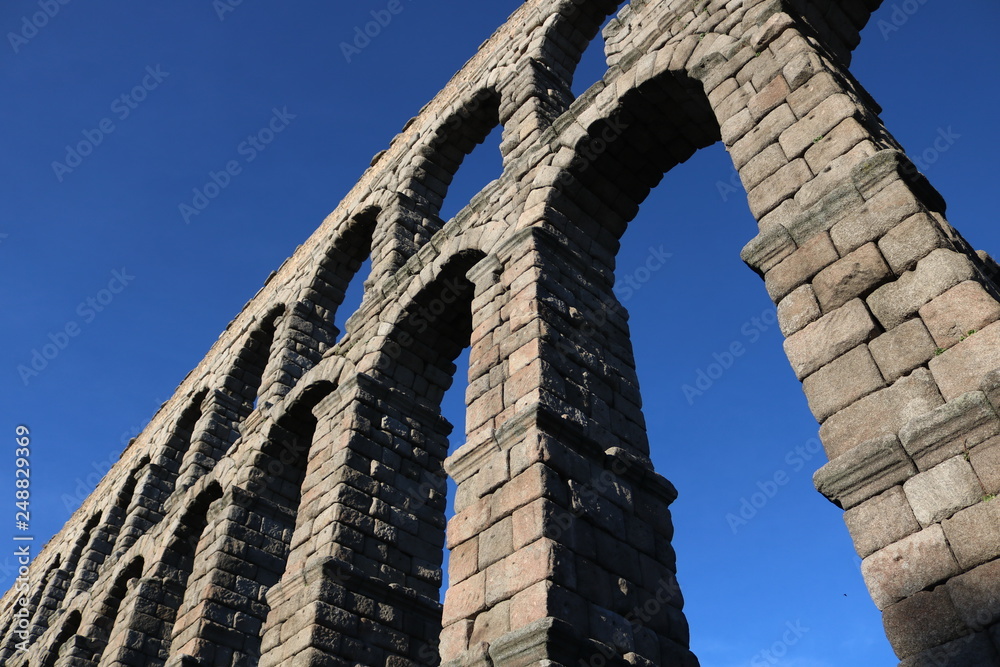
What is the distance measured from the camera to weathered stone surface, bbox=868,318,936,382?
4.01 meters

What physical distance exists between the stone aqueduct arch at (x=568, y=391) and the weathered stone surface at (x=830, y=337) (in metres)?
0.02

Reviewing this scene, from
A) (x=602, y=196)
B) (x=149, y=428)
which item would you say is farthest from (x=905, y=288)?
(x=149, y=428)

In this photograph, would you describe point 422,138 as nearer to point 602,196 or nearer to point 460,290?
point 460,290

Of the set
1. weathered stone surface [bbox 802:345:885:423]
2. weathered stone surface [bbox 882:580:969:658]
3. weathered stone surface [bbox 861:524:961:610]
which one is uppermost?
weathered stone surface [bbox 802:345:885:423]

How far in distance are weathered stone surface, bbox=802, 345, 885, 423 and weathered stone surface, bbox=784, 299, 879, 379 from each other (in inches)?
2.0

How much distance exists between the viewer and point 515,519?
5.14 metres

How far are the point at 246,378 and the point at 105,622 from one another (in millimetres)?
5119

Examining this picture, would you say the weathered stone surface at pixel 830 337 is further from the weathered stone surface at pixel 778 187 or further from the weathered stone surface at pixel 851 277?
the weathered stone surface at pixel 778 187

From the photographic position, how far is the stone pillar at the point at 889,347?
3422 mm

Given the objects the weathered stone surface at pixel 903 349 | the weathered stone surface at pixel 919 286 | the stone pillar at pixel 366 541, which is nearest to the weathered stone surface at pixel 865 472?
the weathered stone surface at pixel 903 349

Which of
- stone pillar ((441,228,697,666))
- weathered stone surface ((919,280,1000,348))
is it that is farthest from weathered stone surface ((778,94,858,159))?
stone pillar ((441,228,697,666))

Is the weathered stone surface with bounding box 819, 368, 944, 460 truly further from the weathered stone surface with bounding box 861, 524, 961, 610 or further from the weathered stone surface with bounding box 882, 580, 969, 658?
the weathered stone surface with bounding box 882, 580, 969, 658

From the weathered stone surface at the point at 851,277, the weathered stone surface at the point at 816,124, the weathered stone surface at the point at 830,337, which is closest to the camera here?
the weathered stone surface at the point at 830,337

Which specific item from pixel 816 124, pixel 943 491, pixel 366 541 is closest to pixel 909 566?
pixel 943 491
